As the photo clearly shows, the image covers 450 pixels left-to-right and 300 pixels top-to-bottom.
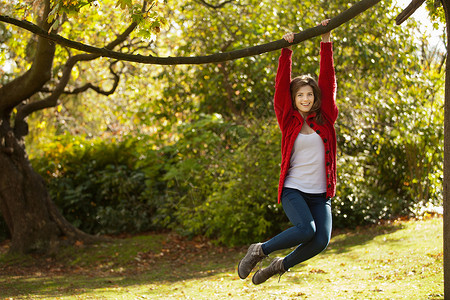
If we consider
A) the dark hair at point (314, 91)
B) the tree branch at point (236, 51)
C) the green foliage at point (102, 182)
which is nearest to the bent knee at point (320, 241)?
the dark hair at point (314, 91)

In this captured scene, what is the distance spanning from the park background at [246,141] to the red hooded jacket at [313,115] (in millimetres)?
Answer: 4665

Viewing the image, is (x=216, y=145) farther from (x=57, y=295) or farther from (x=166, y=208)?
(x=57, y=295)

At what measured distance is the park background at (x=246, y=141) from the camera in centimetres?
986

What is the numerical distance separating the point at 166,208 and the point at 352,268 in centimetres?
488

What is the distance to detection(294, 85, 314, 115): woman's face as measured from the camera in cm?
472

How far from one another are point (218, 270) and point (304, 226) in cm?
386

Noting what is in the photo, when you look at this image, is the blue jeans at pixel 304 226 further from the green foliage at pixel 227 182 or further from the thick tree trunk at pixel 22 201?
the thick tree trunk at pixel 22 201

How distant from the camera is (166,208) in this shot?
36.5 ft

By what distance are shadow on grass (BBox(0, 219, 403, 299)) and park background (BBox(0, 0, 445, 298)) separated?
486 mm

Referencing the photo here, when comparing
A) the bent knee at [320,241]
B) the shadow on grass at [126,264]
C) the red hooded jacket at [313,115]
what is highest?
the red hooded jacket at [313,115]

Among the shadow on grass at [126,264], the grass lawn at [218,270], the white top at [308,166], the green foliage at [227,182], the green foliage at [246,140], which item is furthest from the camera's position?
the green foliage at [246,140]

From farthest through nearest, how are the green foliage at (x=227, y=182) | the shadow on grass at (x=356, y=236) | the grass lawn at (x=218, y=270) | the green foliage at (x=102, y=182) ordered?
1. the green foliage at (x=102, y=182)
2. the green foliage at (x=227, y=182)
3. the shadow on grass at (x=356, y=236)
4. the grass lawn at (x=218, y=270)

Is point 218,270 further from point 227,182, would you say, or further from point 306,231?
point 306,231

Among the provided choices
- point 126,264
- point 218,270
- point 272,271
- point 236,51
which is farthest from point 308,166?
point 126,264
